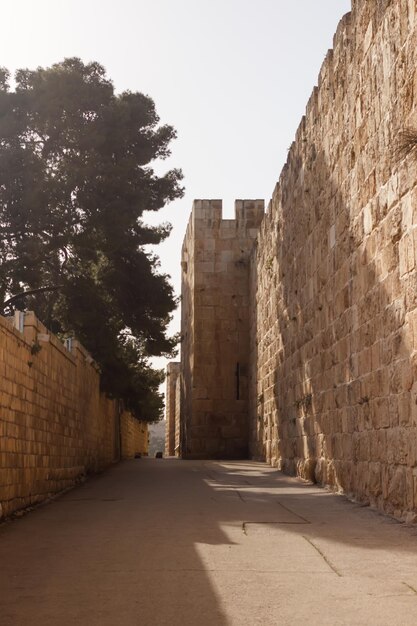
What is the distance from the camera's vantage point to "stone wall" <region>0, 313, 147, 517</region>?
8516 mm

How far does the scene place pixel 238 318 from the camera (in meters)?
24.4

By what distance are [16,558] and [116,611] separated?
1895mm

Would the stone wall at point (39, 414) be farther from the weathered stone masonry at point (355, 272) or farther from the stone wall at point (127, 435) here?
the stone wall at point (127, 435)

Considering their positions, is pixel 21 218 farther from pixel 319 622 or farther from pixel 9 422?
pixel 319 622

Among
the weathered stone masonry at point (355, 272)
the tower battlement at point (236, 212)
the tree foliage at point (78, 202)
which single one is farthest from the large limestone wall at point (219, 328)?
the weathered stone masonry at point (355, 272)

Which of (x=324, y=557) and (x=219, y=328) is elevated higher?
(x=219, y=328)

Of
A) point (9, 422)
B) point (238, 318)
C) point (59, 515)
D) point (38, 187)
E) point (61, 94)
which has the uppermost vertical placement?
point (61, 94)

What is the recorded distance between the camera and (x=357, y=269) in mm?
8969

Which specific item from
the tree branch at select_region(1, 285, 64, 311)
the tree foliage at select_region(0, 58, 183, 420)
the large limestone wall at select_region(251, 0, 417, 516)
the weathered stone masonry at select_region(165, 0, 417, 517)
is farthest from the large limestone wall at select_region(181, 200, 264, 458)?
the large limestone wall at select_region(251, 0, 417, 516)

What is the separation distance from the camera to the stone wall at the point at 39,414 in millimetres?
8516

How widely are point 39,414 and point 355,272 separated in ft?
14.5

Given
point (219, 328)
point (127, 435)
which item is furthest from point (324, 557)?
point (127, 435)

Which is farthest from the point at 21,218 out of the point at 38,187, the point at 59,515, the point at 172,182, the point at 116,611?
the point at 116,611

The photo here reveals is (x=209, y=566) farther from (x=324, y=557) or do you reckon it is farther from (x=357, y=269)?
(x=357, y=269)
